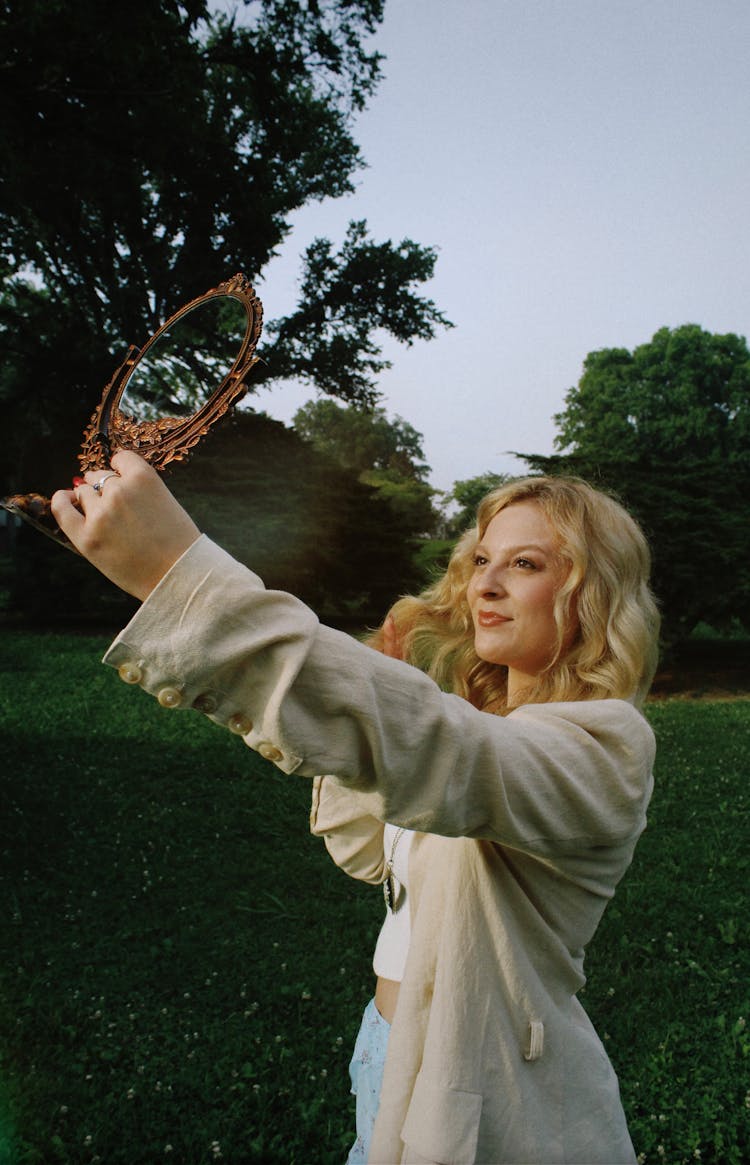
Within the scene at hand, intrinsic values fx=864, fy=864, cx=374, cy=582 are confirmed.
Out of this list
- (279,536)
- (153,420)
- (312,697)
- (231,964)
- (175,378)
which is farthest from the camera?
(279,536)

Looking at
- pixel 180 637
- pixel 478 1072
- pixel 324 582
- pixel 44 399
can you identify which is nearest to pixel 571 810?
pixel 478 1072

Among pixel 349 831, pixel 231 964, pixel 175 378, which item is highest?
pixel 175 378

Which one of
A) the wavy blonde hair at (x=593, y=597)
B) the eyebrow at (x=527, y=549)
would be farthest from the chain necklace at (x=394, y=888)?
the eyebrow at (x=527, y=549)

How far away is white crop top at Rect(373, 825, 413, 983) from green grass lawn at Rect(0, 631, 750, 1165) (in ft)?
7.46

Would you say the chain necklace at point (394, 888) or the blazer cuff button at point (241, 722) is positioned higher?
the blazer cuff button at point (241, 722)

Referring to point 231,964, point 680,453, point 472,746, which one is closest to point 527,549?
point 472,746

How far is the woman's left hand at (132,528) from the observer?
3.34 ft

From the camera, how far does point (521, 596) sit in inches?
66.7

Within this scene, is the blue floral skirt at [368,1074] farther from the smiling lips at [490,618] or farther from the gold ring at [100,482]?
the gold ring at [100,482]

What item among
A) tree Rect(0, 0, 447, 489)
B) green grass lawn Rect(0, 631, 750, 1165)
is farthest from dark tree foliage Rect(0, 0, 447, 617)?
green grass lawn Rect(0, 631, 750, 1165)

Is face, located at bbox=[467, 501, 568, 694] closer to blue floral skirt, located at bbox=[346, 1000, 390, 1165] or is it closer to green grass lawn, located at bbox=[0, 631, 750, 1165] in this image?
blue floral skirt, located at bbox=[346, 1000, 390, 1165]

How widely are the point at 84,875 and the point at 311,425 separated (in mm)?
14244

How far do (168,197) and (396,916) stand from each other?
49.2ft

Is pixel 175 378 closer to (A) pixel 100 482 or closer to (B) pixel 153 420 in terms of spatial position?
(B) pixel 153 420
